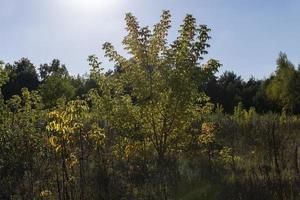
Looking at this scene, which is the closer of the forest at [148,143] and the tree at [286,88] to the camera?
the forest at [148,143]

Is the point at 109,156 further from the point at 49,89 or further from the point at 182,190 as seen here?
the point at 49,89

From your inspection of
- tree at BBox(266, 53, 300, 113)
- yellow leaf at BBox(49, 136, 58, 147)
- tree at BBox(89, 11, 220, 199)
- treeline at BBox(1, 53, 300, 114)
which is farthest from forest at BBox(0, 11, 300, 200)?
tree at BBox(266, 53, 300, 113)

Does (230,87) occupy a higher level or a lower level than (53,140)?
higher

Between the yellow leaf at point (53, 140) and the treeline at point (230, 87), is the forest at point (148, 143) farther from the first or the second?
the treeline at point (230, 87)

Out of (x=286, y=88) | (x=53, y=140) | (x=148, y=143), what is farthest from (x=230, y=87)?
(x=53, y=140)

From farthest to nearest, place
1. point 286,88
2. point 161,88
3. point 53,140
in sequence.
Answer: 1. point 286,88
2. point 161,88
3. point 53,140

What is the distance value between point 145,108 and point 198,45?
1.66 m

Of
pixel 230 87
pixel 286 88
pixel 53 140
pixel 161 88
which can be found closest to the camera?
pixel 53 140

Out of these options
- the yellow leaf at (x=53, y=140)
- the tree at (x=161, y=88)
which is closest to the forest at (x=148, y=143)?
the tree at (x=161, y=88)

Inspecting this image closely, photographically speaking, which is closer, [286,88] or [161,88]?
[161,88]

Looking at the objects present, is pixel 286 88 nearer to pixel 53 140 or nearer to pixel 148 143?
pixel 148 143

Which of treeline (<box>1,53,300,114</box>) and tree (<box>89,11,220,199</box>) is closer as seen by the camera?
tree (<box>89,11,220,199</box>)

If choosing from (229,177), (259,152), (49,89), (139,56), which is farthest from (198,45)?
(49,89)

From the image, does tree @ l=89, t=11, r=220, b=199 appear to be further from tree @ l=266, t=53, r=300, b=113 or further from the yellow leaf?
tree @ l=266, t=53, r=300, b=113
